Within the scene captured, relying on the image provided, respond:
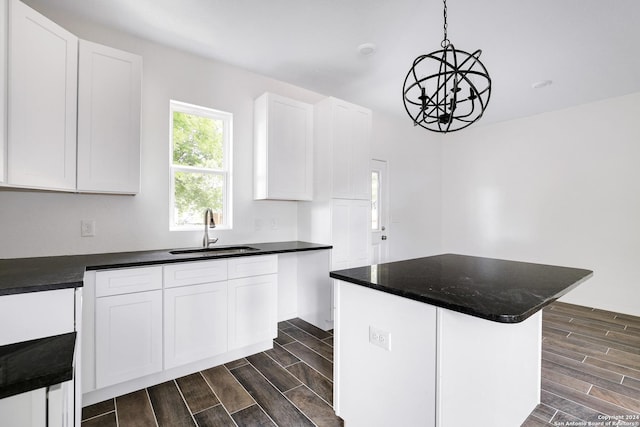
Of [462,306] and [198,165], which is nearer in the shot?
[462,306]

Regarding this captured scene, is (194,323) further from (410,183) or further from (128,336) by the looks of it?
(410,183)

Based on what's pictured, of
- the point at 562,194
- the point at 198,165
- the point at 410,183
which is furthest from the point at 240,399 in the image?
the point at 562,194

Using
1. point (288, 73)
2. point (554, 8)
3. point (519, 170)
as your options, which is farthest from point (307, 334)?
point (519, 170)

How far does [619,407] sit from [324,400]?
6.38ft

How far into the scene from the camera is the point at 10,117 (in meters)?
1.75

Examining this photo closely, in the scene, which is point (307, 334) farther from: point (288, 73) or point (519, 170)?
point (519, 170)

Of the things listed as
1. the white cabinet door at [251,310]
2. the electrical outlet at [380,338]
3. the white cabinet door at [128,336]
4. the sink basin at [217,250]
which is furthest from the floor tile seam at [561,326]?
the white cabinet door at [128,336]

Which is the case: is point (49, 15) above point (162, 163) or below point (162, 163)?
above

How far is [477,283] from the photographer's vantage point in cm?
158

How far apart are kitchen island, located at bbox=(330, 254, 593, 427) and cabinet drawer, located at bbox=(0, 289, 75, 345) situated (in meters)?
1.37

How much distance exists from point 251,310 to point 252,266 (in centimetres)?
38

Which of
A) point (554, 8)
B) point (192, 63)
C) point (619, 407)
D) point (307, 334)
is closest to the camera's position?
point (619, 407)

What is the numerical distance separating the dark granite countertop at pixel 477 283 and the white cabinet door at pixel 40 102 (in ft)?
6.33

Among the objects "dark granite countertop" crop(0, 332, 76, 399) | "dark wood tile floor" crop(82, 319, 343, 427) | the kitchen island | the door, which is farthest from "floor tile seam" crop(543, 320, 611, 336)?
"dark granite countertop" crop(0, 332, 76, 399)
